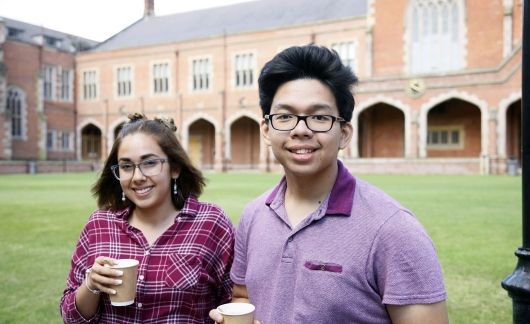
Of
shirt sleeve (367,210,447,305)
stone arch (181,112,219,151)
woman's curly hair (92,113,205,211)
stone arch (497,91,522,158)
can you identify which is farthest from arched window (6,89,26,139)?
shirt sleeve (367,210,447,305)

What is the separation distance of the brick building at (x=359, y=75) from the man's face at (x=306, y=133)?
1900 centimetres

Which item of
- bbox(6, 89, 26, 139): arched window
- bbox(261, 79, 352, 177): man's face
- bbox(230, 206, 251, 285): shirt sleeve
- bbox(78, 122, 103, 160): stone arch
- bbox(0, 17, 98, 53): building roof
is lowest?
bbox(230, 206, 251, 285): shirt sleeve

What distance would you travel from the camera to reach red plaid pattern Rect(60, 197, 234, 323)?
7.56 feet

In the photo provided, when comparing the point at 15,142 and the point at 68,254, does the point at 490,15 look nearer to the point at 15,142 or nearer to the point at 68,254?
the point at 68,254

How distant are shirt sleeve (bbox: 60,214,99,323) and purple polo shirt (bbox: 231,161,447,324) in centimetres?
95

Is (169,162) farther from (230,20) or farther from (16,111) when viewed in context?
(16,111)

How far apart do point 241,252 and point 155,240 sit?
0.67 m

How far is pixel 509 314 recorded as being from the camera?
373 cm

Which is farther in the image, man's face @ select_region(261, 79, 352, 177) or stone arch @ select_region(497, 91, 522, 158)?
stone arch @ select_region(497, 91, 522, 158)

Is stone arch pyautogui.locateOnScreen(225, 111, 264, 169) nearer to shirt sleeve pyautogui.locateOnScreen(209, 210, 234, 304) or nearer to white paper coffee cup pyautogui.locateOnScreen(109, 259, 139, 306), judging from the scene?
shirt sleeve pyautogui.locateOnScreen(209, 210, 234, 304)

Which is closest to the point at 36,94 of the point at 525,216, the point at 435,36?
the point at 435,36

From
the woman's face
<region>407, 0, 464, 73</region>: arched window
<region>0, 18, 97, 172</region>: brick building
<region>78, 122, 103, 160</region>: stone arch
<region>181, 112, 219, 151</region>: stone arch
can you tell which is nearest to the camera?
the woman's face

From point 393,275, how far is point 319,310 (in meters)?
0.27

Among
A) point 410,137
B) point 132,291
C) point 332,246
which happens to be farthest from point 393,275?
point 410,137
